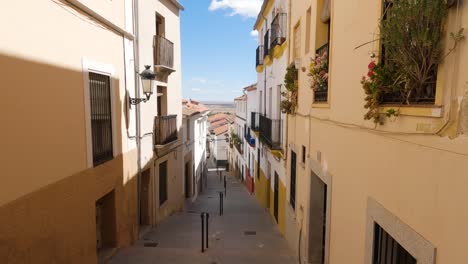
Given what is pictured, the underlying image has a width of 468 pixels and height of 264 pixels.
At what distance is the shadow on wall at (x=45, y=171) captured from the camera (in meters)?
3.93

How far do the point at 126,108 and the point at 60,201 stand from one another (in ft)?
11.1

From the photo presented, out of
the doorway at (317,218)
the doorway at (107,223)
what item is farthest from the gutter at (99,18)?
the doorway at (317,218)

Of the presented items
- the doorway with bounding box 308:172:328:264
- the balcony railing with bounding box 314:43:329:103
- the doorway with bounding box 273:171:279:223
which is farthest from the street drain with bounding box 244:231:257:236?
the balcony railing with bounding box 314:43:329:103

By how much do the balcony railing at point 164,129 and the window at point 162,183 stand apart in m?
1.03

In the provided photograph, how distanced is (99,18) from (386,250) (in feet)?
20.7

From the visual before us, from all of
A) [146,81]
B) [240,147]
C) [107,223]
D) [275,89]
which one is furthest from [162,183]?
[240,147]

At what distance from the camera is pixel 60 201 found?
16.6 feet

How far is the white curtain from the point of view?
19.4 feet

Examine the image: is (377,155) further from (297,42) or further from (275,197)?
(275,197)

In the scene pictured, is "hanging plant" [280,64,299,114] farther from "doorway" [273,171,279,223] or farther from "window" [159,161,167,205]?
"window" [159,161,167,205]

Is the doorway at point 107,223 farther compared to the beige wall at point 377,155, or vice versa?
the doorway at point 107,223

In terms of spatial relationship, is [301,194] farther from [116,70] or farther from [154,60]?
[154,60]

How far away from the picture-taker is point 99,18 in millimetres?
6391

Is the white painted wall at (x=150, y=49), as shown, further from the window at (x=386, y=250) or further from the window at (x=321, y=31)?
the window at (x=386, y=250)
